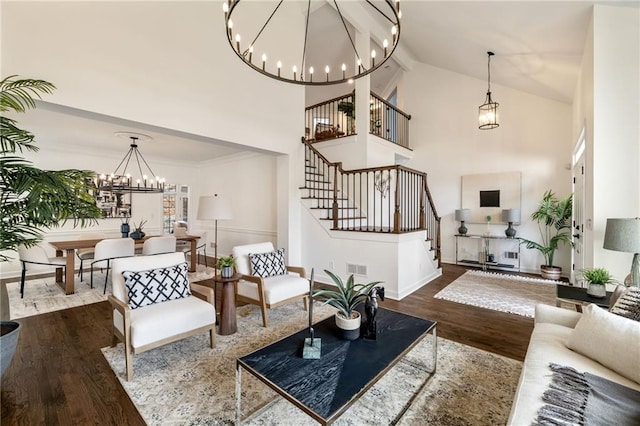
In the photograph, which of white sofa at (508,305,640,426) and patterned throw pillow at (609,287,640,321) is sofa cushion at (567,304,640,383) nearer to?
white sofa at (508,305,640,426)

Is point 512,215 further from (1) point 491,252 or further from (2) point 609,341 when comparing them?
(2) point 609,341

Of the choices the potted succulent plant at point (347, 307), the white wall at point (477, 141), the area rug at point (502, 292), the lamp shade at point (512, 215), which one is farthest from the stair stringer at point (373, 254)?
the white wall at point (477, 141)

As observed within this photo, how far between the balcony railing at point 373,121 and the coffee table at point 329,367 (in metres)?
4.70

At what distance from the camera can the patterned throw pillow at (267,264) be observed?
3639 mm

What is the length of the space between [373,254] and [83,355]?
3.61m

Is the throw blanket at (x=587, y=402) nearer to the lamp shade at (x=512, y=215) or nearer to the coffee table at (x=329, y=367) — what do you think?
the coffee table at (x=329, y=367)

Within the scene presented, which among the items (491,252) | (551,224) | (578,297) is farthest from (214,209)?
(551,224)

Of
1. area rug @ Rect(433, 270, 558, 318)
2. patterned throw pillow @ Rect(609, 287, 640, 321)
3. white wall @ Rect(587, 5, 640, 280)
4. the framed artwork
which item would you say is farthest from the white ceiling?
area rug @ Rect(433, 270, 558, 318)

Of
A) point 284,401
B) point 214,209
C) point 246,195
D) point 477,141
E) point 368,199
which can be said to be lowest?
point 284,401

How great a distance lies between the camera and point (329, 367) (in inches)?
67.0

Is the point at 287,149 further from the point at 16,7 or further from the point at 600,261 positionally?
the point at 600,261

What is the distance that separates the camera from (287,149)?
522cm

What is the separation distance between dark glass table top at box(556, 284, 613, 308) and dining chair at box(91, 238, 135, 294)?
Answer: 600 centimetres

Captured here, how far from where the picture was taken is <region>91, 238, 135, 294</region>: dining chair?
14.9ft
